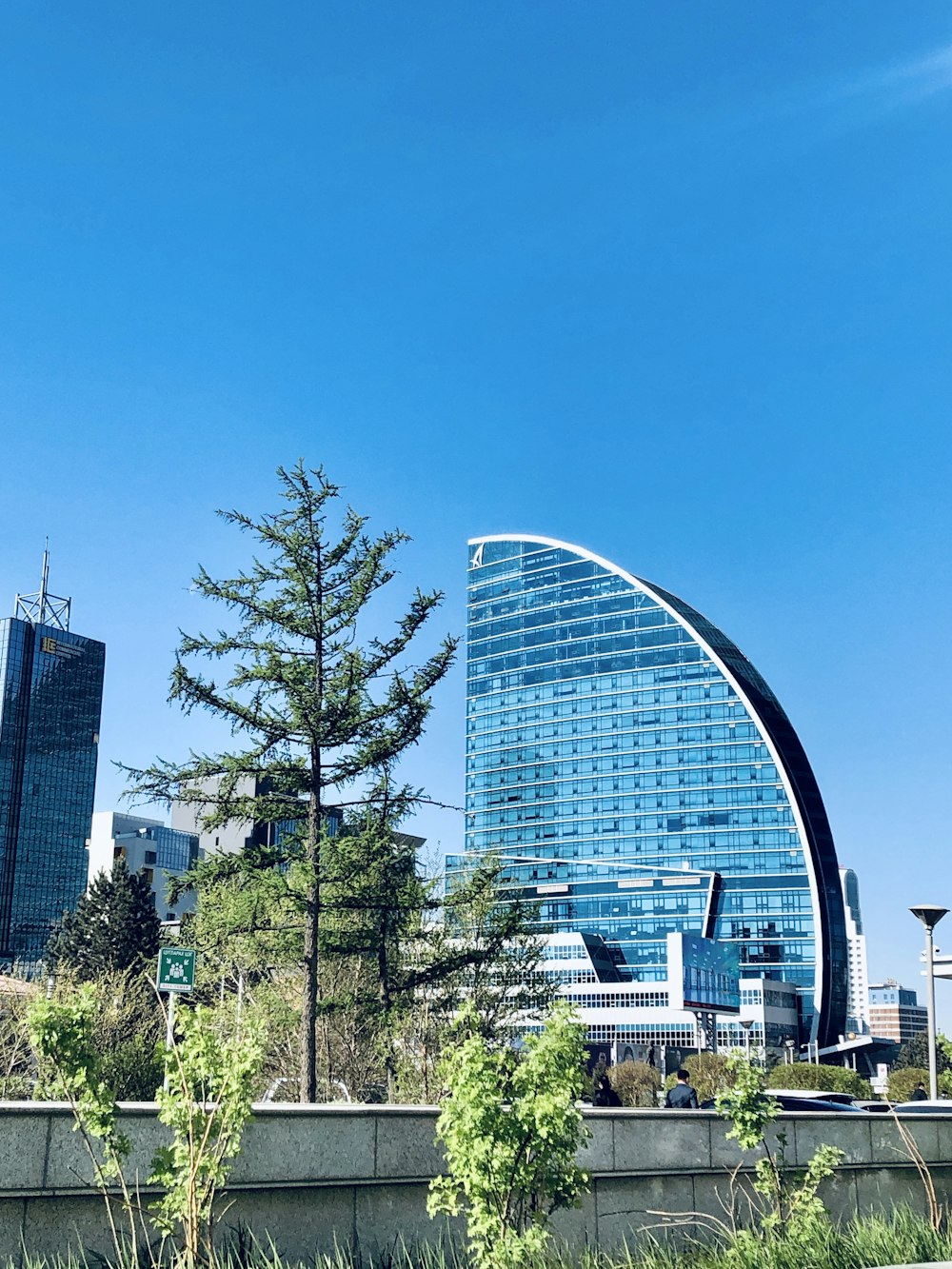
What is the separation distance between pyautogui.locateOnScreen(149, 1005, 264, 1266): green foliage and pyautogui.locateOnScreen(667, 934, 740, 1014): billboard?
413 ft

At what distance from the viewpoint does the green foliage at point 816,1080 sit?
212 ft

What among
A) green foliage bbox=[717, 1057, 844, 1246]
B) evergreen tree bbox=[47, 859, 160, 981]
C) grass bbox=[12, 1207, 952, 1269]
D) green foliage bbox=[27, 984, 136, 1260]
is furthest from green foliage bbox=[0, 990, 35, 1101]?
green foliage bbox=[717, 1057, 844, 1246]

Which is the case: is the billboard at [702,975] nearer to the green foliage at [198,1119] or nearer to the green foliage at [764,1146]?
the green foliage at [764,1146]

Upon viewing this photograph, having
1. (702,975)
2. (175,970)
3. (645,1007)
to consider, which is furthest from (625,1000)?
(175,970)

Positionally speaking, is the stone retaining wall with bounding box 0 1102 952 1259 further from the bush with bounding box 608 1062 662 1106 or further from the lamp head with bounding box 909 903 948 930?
the bush with bounding box 608 1062 662 1106

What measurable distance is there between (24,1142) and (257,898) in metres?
18.5

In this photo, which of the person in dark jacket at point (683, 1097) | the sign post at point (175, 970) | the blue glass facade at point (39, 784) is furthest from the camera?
the blue glass facade at point (39, 784)

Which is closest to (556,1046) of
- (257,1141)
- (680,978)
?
(257,1141)

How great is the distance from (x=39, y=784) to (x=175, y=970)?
180 metres

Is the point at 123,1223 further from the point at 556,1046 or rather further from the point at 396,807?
the point at 396,807

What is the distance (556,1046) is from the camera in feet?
33.8

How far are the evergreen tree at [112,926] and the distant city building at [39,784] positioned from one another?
357 ft

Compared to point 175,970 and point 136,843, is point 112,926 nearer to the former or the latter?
point 175,970

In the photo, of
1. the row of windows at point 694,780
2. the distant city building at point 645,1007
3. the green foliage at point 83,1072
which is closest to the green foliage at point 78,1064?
the green foliage at point 83,1072
